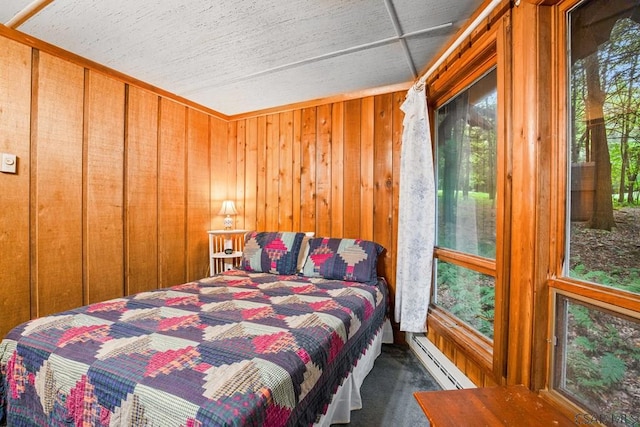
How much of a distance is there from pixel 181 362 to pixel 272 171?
91.5 inches

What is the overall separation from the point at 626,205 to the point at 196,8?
83.9 inches

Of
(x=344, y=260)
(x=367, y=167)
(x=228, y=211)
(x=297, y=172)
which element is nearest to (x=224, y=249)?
(x=228, y=211)

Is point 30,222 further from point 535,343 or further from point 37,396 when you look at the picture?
point 535,343

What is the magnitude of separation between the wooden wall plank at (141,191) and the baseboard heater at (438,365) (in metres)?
2.37

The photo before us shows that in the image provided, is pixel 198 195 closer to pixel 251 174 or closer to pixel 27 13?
pixel 251 174

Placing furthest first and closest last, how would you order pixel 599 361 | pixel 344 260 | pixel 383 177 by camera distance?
pixel 383 177, pixel 344 260, pixel 599 361

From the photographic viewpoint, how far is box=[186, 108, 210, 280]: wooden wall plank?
2.92m

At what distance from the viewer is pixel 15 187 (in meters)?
1.80

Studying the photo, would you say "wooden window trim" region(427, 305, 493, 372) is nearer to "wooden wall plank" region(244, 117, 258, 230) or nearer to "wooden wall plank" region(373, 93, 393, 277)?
"wooden wall plank" region(373, 93, 393, 277)

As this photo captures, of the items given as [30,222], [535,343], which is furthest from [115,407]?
[30,222]

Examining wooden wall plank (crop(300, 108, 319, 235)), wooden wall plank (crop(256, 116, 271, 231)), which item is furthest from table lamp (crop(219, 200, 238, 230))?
wooden wall plank (crop(300, 108, 319, 235))

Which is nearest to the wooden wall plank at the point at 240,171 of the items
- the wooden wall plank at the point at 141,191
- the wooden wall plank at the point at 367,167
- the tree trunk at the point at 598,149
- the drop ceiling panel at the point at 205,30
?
the wooden wall plank at the point at 141,191

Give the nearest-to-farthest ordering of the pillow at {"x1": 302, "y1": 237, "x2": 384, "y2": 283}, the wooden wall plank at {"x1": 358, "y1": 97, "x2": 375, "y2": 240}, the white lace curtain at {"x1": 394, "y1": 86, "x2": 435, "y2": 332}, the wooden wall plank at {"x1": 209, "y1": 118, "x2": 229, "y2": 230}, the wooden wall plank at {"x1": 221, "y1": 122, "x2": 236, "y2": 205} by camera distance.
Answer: the white lace curtain at {"x1": 394, "y1": 86, "x2": 435, "y2": 332} < the pillow at {"x1": 302, "y1": 237, "x2": 384, "y2": 283} < the wooden wall plank at {"x1": 358, "y1": 97, "x2": 375, "y2": 240} < the wooden wall plank at {"x1": 209, "y1": 118, "x2": 229, "y2": 230} < the wooden wall plank at {"x1": 221, "y1": 122, "x2": 236, "y2": 205}

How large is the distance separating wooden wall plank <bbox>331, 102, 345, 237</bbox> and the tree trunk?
6.11ft
